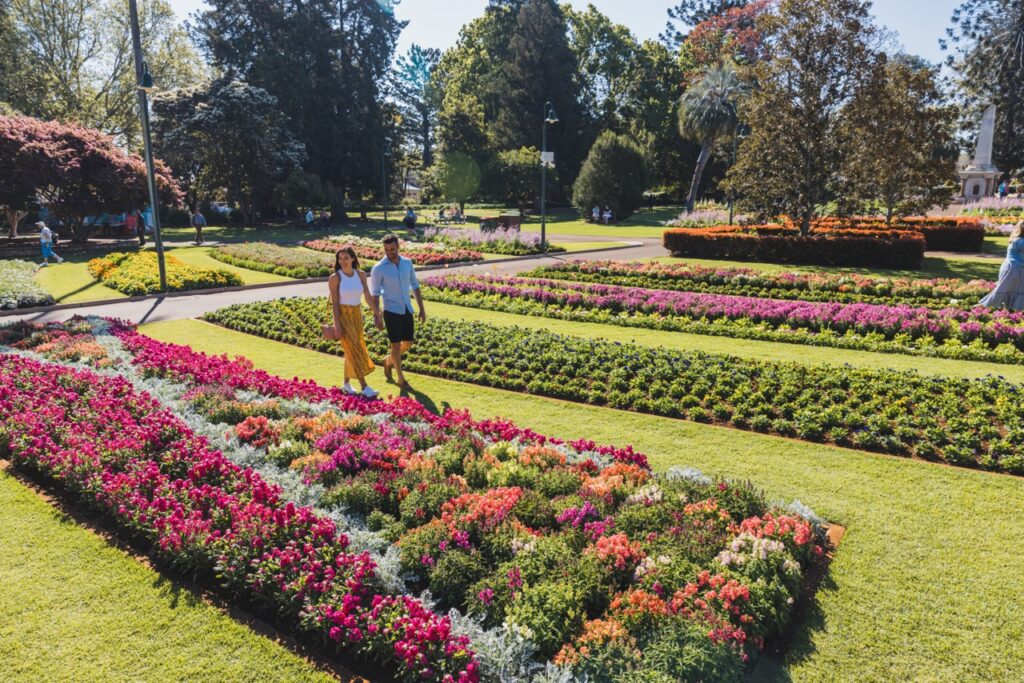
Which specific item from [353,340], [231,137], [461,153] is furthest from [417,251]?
[461,153]

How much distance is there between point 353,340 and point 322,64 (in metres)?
41.3

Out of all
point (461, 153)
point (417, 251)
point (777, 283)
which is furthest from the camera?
point (461, 153)

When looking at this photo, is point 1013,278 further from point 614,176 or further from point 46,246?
point 614,176

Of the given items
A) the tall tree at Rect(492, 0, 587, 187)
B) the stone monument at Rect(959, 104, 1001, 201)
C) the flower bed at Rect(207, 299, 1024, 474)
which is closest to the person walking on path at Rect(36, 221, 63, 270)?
the flower bed at Rect(207, 299, 1024, 474)

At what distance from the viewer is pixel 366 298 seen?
→ 8055 mm

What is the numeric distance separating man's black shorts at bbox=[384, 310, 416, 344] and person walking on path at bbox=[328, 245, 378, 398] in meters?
0.36

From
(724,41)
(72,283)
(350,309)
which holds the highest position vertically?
(724,41)

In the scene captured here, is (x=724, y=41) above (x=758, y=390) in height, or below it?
above

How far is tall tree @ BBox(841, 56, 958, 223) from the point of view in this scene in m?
22.0

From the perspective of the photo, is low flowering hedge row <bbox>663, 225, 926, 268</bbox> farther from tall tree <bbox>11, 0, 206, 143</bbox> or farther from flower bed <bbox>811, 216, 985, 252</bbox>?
tall tree <bbox>11, 0, 206, 143</bbox>

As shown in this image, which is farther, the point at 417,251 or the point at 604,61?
the point at 604,61

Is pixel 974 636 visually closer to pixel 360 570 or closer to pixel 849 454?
pixel 849 454

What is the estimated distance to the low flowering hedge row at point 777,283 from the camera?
13.6 metres

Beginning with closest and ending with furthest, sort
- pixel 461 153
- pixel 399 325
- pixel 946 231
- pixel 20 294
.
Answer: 1. pixel 399 325
2. pixel 20 294
3. pixel 946 231
4. pixel 461 153
